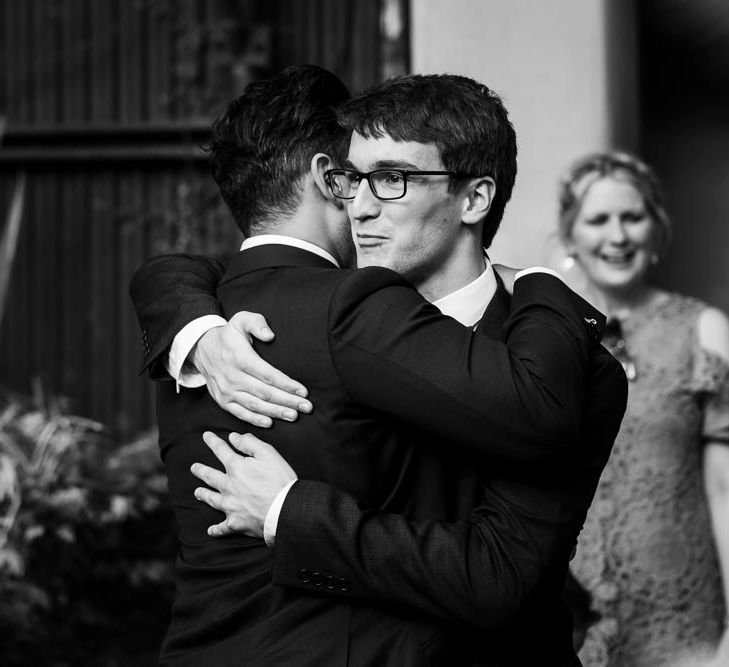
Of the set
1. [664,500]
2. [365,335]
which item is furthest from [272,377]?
[664,500]

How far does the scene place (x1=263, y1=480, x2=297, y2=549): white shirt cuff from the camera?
1.86m

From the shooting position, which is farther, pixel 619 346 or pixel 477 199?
pixel 619 346

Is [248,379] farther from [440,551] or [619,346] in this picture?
[619,346]

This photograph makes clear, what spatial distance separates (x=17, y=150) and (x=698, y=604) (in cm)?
394

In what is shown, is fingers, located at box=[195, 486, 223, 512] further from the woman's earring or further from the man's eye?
the woman's earring

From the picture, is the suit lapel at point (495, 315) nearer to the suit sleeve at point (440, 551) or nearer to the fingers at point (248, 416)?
the suit sleeve at point (440, 551)

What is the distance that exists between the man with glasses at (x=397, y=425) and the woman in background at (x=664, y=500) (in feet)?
4.55

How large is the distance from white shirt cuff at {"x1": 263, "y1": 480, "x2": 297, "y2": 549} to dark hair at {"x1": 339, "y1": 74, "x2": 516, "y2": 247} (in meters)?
0.58

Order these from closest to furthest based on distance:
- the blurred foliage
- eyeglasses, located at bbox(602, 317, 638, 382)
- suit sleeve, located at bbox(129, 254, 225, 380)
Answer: suit sleeve, located at bbox(129, 254, 225, 380)
eyeglasses, located at bbox(602, 317, 638, 382)
the blurred foliage

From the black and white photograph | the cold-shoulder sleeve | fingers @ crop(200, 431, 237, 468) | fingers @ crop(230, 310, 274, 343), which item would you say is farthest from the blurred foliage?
fingers @ crop(230, 310, 274, 343)

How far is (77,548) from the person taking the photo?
14.1 feet

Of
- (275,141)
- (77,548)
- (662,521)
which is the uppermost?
(275,141)

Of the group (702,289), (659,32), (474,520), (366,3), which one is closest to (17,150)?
(366,3)

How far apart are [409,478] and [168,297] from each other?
60cm
